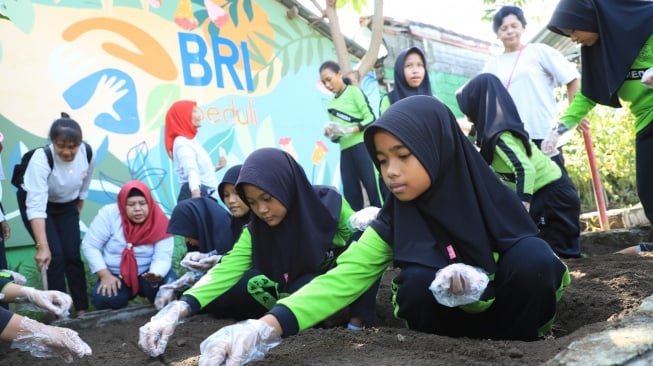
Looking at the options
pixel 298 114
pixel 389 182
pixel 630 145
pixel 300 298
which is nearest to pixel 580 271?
pixel 389 182

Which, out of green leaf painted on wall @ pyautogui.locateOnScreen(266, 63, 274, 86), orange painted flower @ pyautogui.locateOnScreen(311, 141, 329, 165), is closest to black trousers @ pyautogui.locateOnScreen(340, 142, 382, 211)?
orange painted flower @ pyautogui.locateOnScreen(311, 141, 329, 165)

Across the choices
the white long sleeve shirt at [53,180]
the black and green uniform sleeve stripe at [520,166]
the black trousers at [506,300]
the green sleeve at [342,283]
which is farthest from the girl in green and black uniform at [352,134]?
the green sleeve at [342,283]

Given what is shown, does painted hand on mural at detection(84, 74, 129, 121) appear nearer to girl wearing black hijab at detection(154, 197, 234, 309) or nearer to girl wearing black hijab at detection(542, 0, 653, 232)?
girl wearing black hijab at detection(154, 197, 234, 309)

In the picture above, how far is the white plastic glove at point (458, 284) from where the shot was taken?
1755 millimetres

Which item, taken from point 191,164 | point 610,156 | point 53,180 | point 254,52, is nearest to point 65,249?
point 53,180

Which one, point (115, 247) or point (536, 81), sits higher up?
point (536, 81)

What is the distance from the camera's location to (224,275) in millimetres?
2445

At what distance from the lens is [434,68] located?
951cm

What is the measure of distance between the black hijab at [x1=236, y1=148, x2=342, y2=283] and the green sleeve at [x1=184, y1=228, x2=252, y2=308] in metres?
0.05

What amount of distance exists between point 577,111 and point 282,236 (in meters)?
1.66

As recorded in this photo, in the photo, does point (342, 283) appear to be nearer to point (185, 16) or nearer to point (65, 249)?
point (65, 249)

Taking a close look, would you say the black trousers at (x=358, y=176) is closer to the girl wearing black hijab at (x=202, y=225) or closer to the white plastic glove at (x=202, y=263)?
the girl wearing black hijab at (x=202, y=225)

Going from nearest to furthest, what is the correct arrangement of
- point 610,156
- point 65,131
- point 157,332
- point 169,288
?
point 157,332 < point 169,288 < point 65,131 < point 610,156

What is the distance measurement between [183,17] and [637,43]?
171 inches
